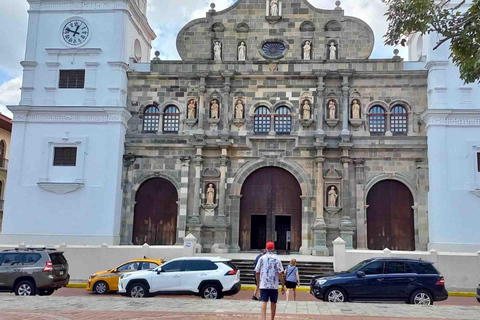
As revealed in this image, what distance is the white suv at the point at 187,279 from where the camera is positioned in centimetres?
1727

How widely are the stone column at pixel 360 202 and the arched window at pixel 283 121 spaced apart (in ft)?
13.4

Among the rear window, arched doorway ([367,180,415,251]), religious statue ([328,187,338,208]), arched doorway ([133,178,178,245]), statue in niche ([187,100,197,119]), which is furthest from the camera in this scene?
statue in niche ([187,100,197,119])

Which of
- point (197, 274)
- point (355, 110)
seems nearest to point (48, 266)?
point (197, 274)

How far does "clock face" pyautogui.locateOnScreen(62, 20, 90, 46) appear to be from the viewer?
2958 centimetres

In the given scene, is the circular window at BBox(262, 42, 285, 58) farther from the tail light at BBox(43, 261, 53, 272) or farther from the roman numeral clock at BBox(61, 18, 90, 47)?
the tail light at BBox(43, 261, 53, 272)

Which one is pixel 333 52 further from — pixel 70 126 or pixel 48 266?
pixel 48 266

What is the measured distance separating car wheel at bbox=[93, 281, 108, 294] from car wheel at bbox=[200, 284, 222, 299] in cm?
416

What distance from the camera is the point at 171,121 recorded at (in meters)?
29.6

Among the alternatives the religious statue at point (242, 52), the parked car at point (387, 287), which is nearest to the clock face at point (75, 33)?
the religious statue at point (242, 52)

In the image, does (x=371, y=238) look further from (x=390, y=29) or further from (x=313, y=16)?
(x=390, y=29)

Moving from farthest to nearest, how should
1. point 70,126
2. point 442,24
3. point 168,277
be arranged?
point 70,126 → point 168,277 → point 442,24

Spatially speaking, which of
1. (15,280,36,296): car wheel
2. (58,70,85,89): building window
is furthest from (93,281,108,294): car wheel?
(58,70,85,89): building window

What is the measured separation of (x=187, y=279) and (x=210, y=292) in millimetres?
885

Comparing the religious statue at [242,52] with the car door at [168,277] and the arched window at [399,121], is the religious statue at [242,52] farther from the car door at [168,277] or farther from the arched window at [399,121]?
the car door at [168,277]
